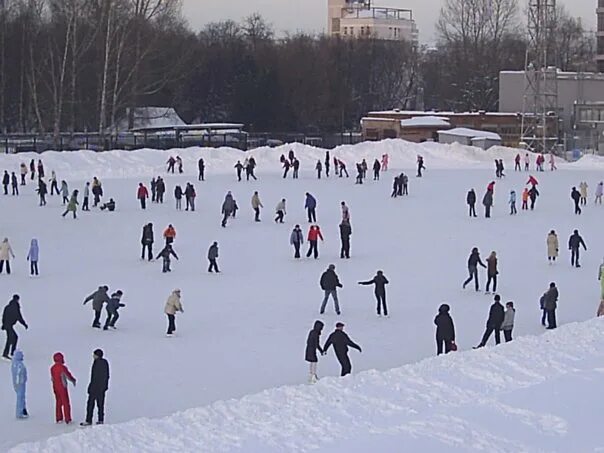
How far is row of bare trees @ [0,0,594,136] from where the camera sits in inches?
2103

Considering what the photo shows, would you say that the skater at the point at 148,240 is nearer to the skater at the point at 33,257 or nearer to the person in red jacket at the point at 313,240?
the skater at the point at 33,257

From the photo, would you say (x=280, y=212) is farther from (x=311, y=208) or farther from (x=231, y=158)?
(x=231, y=158)

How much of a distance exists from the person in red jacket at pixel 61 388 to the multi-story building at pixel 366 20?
132 meters

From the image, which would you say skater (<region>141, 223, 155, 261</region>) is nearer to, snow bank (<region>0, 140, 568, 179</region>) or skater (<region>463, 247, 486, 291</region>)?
skater (<region>463, 247, 486, 291</region>)

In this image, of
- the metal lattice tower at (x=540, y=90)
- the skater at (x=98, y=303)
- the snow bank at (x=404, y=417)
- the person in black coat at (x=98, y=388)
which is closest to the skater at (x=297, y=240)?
the skater at (x=98, y=303)

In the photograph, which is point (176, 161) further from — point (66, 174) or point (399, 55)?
point (399, 55)

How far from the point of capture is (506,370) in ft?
39.2

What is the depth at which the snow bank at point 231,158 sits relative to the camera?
3772cm

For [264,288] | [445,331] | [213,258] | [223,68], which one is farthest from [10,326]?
[223,68]

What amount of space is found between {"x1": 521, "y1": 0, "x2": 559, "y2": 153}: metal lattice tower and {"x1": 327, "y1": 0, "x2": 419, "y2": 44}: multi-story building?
85473 mm

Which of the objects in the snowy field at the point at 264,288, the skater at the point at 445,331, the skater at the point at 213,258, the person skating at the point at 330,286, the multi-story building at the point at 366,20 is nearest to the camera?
the snowy field at the point at 264,288

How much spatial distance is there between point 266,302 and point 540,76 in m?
39.6

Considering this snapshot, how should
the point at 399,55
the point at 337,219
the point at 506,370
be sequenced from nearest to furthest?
1. the point at 506,370
2. the point at 337,219
3. the point at 399,55

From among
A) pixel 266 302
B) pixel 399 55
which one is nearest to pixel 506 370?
pixel 266 302
